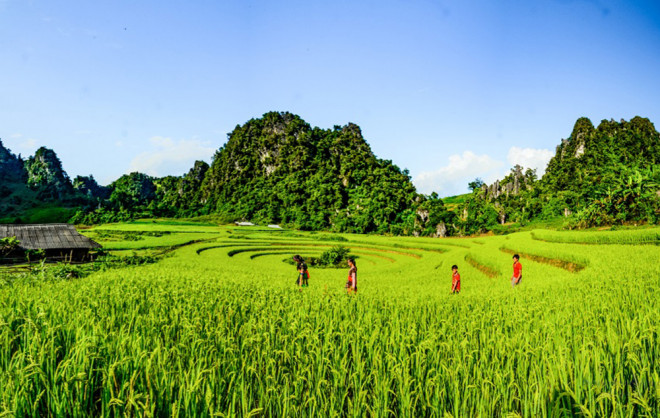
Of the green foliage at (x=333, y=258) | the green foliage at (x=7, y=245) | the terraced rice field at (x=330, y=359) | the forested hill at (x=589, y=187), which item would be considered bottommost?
the green foliage at (x=333, y=258)

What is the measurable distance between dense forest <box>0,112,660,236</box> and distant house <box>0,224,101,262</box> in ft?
127

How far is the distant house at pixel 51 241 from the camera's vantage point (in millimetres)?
24312

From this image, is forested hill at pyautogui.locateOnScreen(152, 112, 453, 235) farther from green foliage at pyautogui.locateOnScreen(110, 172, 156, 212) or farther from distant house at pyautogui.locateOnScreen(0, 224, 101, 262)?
distant house at pyautogui.locateOnScreen(0, 224, 101, 262)

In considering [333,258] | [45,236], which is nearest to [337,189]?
[333,258]

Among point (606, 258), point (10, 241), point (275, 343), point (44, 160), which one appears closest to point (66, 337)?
point (275, 343)

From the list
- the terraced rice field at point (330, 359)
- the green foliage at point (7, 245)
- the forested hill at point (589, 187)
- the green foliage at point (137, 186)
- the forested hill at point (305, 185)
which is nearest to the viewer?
the terraced rice field at point (330, 359)

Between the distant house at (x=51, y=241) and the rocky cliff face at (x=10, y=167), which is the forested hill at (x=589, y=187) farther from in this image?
the rocky cliff face at (x=10, y=167)

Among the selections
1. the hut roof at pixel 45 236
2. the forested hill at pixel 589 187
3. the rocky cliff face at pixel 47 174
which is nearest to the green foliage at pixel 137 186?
the rocky cliff face at pixel 47 174

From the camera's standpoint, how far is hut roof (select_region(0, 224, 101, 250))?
24.5 metres

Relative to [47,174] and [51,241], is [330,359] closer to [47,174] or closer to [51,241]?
[51,241]

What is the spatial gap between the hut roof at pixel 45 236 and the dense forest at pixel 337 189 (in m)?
39.0

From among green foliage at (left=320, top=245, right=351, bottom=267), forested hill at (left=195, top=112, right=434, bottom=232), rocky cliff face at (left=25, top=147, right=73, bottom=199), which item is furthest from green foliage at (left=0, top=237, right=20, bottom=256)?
rocky cliff face at (left=25, top=147, right=73, bottom=199)

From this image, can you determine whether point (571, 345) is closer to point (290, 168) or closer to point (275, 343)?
point (275, 343)

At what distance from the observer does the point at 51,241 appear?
25.2 metres
